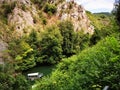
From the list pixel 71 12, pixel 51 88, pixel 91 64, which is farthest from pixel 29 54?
pixel 91 64

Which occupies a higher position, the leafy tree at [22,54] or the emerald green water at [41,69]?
the leafy tree at [22,54]

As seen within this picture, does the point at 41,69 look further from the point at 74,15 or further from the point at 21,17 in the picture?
the point at 74,15

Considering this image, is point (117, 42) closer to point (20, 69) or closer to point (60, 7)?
point (20, 69)

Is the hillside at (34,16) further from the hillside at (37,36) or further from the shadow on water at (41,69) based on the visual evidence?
the shadow on water at (41,69)

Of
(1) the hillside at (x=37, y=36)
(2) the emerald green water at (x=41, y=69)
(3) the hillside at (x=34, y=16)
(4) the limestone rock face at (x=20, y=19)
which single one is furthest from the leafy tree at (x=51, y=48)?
(4) the limestone rock face at (x=20, y=19)

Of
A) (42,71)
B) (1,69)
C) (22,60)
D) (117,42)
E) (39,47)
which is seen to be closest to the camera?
(117,42)

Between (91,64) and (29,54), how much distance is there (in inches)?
2808

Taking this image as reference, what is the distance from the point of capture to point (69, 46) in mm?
97125

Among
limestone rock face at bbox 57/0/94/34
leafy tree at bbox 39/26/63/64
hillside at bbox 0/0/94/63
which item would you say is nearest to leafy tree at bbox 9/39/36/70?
leafy tree at bbox 39/26/63/64

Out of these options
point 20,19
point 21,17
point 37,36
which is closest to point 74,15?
point 21,17

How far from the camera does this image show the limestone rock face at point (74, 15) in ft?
379

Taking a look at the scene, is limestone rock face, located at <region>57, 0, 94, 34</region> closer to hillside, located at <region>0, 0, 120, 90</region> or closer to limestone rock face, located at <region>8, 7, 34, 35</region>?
hillside, located at <region>0, 0, 120, 90</region>

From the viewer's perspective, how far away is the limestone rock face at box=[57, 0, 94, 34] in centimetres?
11550

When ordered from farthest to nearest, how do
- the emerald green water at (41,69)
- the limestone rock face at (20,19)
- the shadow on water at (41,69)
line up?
the limestone rock face at (20,19)
the emerald green water at (41,69)
the shadow on water at (41,69)
